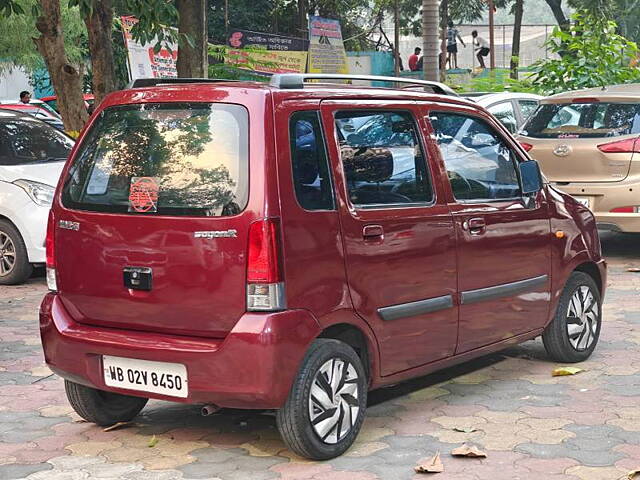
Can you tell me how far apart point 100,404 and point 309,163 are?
169 centimetres

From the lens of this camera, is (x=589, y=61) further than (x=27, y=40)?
No

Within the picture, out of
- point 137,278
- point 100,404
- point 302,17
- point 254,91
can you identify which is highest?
point 302,17

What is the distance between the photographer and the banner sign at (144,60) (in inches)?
664

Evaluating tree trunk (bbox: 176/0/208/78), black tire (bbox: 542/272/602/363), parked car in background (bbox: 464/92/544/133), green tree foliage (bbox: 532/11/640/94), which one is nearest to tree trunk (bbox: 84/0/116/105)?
tree trunk (bbox: 176/0/208/78)

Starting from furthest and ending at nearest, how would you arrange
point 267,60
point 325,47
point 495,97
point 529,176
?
point 325,47, point 267,60, point 495,97, point 529,176

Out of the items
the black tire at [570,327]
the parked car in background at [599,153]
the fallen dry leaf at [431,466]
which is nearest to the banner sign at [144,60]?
the parked car in background at [599,153]

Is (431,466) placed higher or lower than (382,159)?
lower

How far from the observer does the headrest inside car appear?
17.9 feet

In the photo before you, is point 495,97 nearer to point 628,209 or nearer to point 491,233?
point 628,209

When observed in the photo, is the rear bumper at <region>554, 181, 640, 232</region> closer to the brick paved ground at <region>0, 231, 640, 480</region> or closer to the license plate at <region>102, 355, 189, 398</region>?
the brick paved ground at <region>0, 231, 640, 480</region>

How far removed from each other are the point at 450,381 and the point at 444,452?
1.41 metres

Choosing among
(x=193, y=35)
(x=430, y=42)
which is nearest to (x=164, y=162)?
(x=193, y=35)

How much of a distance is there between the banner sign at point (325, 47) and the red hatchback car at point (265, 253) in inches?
819

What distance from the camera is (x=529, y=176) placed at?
259 inches
